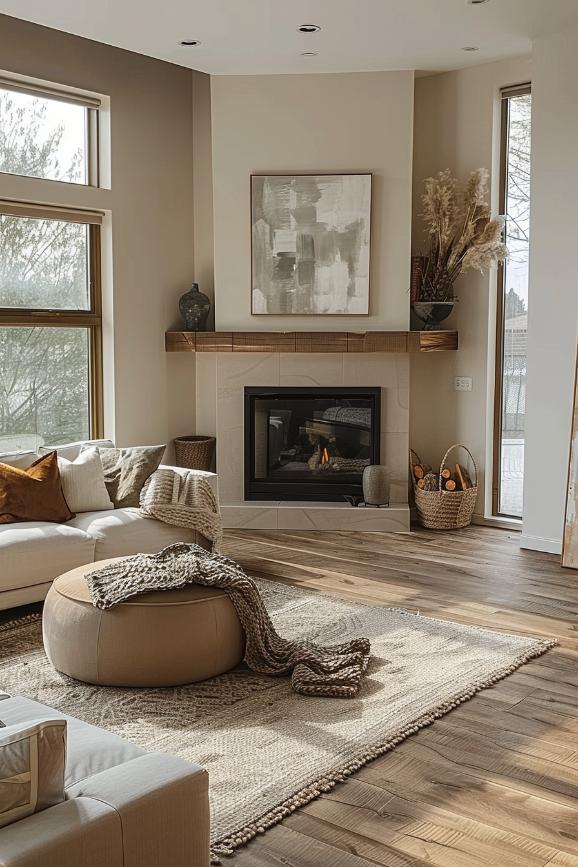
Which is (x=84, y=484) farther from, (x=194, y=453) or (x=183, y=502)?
(x=194, y=453)

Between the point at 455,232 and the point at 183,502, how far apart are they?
2826 millimetres

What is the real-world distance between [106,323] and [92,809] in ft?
16.9

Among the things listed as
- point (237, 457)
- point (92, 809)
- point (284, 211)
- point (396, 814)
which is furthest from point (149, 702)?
point (284, 211)

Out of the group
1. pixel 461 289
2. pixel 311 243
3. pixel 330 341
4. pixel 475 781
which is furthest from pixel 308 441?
pixel 475 781

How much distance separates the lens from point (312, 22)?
5199 mm

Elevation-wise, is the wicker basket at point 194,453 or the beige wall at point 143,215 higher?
the beige wall at point 143,215

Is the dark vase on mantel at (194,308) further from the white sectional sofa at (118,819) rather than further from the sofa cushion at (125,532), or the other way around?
the white sectional sofa at (118,819)

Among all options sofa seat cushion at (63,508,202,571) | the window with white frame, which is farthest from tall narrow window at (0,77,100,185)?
sofa seat cushion at (63,508,202,571)

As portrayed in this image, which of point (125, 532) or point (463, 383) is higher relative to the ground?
point (463, 383)

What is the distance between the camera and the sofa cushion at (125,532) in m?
4.68

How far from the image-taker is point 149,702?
3.35 m

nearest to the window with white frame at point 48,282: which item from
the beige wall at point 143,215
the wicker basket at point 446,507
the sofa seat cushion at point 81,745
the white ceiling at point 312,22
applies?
the beige wall at point 143,215

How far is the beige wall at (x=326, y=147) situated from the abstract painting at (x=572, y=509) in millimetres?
1489

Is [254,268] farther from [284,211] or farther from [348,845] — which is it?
[348,845]
